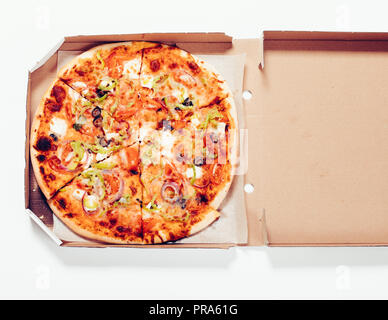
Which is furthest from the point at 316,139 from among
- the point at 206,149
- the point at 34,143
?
the point at 34,143

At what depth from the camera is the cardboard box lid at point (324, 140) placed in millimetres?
2332

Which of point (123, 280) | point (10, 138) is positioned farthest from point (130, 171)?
point (10, 138)

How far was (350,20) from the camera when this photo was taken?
2.53 metres

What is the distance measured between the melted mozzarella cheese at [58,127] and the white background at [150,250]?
33 centimetres

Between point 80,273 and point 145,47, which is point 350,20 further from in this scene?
point 80,273

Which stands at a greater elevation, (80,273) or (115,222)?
(115,222)

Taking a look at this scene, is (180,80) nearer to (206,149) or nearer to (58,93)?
(206,149)

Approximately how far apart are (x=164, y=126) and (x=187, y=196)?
18.2 inches

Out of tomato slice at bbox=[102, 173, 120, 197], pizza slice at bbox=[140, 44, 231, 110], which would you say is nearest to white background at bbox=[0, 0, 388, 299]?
pizza slice at bbox=[140, 44, 231, 110]

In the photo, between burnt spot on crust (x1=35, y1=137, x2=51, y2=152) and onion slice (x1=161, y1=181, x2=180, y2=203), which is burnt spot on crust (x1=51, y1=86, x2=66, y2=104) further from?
onion slice (x1=161, y1=181, x2=180, y2=203)

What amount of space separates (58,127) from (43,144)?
14cm

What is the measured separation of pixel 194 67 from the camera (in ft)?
7.73

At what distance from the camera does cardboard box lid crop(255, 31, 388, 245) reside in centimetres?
233

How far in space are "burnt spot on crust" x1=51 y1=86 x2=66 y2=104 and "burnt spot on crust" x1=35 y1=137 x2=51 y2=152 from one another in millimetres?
255
